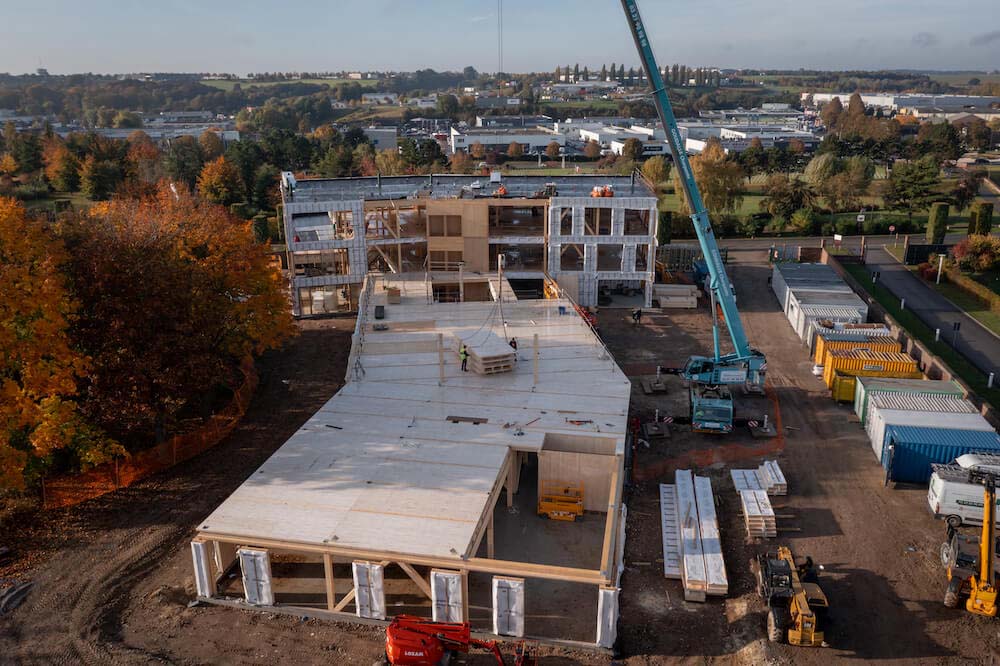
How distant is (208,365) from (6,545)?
8.75 m

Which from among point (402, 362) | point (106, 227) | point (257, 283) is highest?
point (106, 227)

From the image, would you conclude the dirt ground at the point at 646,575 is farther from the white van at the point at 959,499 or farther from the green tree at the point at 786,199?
the green tree at the point at 786,199

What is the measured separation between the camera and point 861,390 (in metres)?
33.0

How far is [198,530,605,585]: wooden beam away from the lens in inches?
738

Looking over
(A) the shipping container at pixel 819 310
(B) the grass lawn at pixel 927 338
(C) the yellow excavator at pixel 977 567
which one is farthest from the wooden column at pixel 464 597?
Result: (A) the shipping container at pixel 819 310

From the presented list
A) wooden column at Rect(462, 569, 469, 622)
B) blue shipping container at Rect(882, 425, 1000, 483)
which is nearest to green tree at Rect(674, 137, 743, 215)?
blue shipping container at Rect(882, 425, 1000, 483)

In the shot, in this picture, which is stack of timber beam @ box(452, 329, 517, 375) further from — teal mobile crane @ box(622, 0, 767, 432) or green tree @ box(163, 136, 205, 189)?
green tree @ box(163, 136, 205, 189)

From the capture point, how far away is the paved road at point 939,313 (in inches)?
1668

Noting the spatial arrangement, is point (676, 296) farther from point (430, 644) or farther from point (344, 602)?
point (430, 644)

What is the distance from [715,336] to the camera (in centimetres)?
3425

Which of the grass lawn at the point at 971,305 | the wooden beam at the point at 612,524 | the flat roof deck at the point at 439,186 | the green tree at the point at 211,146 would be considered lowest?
the grass lawn at the point at 971,305

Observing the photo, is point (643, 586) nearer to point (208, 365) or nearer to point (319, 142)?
point (208, 365)

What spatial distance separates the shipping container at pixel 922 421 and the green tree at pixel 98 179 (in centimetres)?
8741

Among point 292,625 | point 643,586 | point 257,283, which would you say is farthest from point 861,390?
point 257,283
